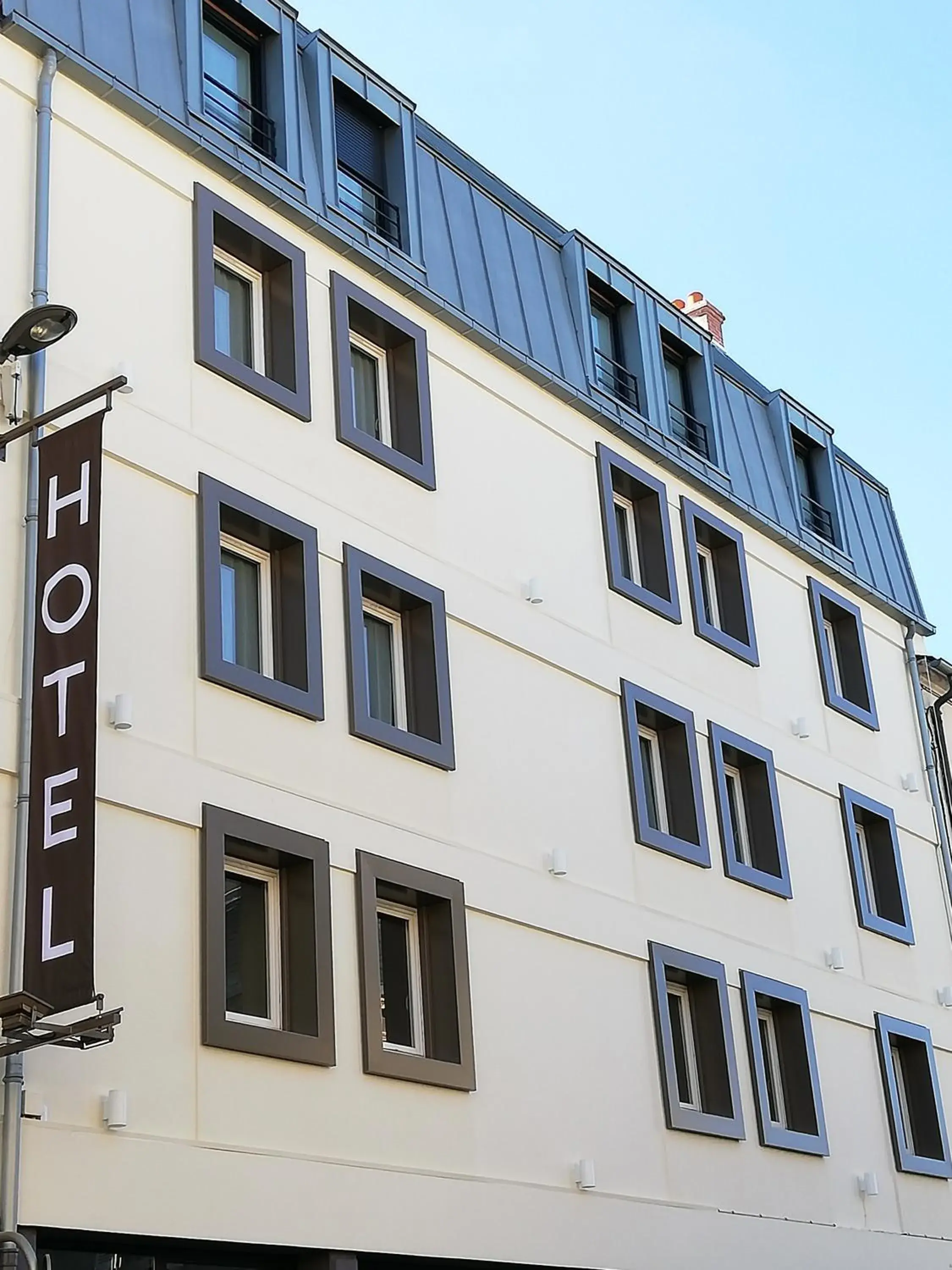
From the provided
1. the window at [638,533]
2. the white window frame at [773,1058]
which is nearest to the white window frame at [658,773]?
the window at [638,533]

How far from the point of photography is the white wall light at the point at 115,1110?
11.6 m

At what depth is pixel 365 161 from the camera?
59.1 ft

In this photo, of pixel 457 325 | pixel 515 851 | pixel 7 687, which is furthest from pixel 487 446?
pixel 7 687

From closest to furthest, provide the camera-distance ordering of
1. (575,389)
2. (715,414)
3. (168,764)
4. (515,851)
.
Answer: (168,764), (515,851), (575,389), (715,414)

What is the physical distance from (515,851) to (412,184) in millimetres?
6846

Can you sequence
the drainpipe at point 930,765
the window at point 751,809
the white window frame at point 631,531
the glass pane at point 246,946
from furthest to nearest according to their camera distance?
the drainpipe at point 930,765 → the white window frame at point 631,531 → the window at point 751,809 → the glass pane at point 246,946

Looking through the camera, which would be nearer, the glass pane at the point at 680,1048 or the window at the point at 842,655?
the glass pane at the point at 680,1048

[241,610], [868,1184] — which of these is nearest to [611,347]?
[241,610]

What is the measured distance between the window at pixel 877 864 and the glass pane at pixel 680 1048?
405 cm

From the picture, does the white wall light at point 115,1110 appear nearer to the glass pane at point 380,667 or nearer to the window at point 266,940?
the window at point 266,940

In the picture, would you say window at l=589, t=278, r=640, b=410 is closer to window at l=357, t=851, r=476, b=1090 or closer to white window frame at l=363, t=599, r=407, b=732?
white window frame at l=363, t=599, r=407, b=732

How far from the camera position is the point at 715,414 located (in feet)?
73.0

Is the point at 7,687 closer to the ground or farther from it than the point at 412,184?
closer to the ground

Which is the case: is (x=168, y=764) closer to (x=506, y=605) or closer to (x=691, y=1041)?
(x=506, y=605)
